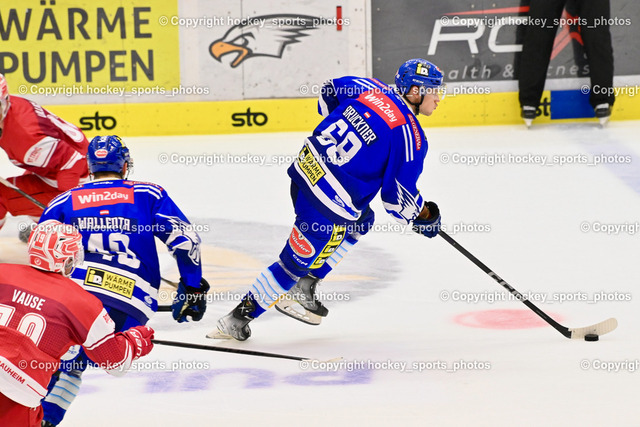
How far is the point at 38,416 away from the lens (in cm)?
302

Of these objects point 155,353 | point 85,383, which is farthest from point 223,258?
point 85,383

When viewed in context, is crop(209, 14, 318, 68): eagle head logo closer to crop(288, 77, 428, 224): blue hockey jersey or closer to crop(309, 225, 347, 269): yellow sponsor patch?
crop(288, 77, 428, 224): blue hockey jersey

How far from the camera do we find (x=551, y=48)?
→ 932 centimetres

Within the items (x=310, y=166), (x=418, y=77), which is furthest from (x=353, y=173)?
(x=418, y=77)

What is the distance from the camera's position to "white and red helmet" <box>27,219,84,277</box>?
2.95m

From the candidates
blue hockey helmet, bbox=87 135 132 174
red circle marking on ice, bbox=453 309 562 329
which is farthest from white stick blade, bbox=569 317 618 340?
blue hockey helmet, bbox=87 135 132 174

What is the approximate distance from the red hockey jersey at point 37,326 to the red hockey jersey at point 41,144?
304 cm

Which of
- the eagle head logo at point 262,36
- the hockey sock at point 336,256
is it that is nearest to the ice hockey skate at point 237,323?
the hockey sock at point 336,256

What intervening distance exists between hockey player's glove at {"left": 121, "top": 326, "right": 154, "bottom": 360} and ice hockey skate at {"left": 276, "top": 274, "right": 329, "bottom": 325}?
153 centimetres

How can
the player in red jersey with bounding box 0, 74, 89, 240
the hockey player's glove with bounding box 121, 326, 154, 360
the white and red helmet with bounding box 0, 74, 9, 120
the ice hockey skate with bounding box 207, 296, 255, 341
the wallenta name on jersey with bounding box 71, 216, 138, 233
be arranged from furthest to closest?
the player in red jersey with bounding box 0, 74, 89, 240 < the white and red helmet with bounding box 0, 74, 9, 120 < the ice hockey skate with bounding box 207, 296, 255, 341 < the wallenta name on jersey with bounding box 71, 216, 138, 233 < the hockey player's glove with bounding box 121, 326, 154, 360

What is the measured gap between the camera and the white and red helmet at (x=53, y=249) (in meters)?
2.95

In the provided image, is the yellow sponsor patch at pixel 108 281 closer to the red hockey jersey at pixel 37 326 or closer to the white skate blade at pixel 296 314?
the red hockey jersey at pixel 37 326

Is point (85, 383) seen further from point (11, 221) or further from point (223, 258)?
point (11, 221)

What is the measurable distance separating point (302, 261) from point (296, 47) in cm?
556
